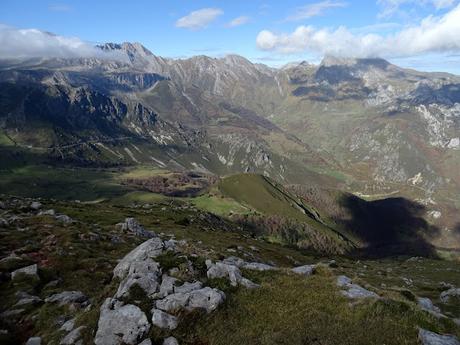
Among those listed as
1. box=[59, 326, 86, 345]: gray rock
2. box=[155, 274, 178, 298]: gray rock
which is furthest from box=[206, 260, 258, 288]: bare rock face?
box=[59, 326, 86, 345]: gray rock

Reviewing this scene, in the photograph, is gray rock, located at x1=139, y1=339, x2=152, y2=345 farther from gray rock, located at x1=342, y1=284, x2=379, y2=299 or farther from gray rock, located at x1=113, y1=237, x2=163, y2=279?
gray rock, located at x1=342, y1=284, x2=379, y2=299

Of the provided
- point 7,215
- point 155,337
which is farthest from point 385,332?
point 7,215

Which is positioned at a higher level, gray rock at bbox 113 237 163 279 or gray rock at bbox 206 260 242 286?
gray rock at bbox 206 260 242 286

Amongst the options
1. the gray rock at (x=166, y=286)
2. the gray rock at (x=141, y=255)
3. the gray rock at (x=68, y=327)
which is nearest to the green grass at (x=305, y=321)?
the gray rock at (x=166, y=286)

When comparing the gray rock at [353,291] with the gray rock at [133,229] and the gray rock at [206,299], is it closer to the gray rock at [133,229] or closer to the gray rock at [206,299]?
the gray rock at [206,299]

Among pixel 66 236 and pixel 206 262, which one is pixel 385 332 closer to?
pixel 206 262

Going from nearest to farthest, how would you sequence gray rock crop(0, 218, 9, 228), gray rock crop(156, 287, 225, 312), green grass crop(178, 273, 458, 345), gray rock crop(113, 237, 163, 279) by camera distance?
1. green grass crop(178, 273, 458, 345)
2. gray rock crop(156, 287, 225, 312)
3. gray rock crop(113, 237, 163, 279)
4. gray rock crop(0, 218, 9, 228)
